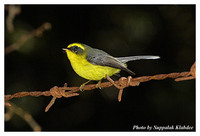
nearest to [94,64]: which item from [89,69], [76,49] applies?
[89,69]

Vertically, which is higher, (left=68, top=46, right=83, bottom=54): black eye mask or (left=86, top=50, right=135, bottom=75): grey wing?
(left=68, top=46, right=83, bottom=54): black eye mask

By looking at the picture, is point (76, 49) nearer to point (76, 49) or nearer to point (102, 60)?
point (76, 49)

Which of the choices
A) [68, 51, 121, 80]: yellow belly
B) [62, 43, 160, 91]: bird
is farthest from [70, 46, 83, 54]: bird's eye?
[68, 51, 121, 80]: yellow belly

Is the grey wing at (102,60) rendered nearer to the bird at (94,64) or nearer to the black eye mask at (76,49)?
the bird at (94,64)

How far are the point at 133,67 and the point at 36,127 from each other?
8.72 feet

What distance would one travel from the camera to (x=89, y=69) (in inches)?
142

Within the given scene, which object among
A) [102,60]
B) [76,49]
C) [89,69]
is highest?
[76,49]

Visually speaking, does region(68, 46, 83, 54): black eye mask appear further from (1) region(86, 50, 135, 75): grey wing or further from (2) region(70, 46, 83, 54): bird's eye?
(1) region(86, 50, 135, 75): grey wing

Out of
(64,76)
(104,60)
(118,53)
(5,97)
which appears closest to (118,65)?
(104,60)

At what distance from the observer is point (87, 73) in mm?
3607

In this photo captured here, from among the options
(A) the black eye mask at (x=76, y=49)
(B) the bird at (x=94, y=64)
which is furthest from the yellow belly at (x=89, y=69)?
(A) the black eye mask at (x=76, y=49)

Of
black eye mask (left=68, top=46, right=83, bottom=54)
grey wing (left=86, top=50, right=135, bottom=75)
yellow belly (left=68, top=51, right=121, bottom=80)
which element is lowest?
yellow belly (left=68, top=51, right=121, bottom=80)

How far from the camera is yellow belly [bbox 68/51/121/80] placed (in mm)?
3600

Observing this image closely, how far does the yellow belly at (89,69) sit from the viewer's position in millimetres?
3600
